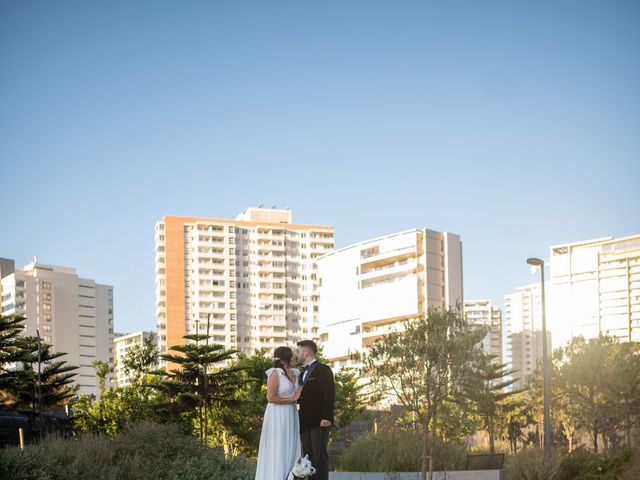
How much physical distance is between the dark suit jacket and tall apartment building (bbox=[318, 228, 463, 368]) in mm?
109876

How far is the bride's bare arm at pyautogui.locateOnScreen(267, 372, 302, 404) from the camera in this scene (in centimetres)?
1159

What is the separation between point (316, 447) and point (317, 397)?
65 centimetres

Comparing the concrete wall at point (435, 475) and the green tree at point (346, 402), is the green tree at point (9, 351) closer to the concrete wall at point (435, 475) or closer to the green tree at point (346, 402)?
the green tree at point (346, 402)

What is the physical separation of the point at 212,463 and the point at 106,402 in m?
30.1

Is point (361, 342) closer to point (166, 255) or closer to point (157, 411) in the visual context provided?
point (166, 255)

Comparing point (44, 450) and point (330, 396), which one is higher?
point (330, 396)

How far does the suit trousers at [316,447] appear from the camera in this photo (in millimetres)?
11930

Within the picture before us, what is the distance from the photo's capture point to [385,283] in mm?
129125

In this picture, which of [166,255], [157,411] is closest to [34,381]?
[157,411]

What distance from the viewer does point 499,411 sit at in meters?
66.1

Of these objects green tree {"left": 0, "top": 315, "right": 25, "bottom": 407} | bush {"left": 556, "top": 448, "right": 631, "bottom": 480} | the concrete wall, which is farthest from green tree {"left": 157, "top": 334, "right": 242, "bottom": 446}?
bush {"left": 556, "top": 448, "right": 631, "bottom": 480}

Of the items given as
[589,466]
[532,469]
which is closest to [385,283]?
[589,466]

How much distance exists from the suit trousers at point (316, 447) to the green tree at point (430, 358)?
1131cm

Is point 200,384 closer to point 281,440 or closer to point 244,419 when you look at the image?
point 244,419
